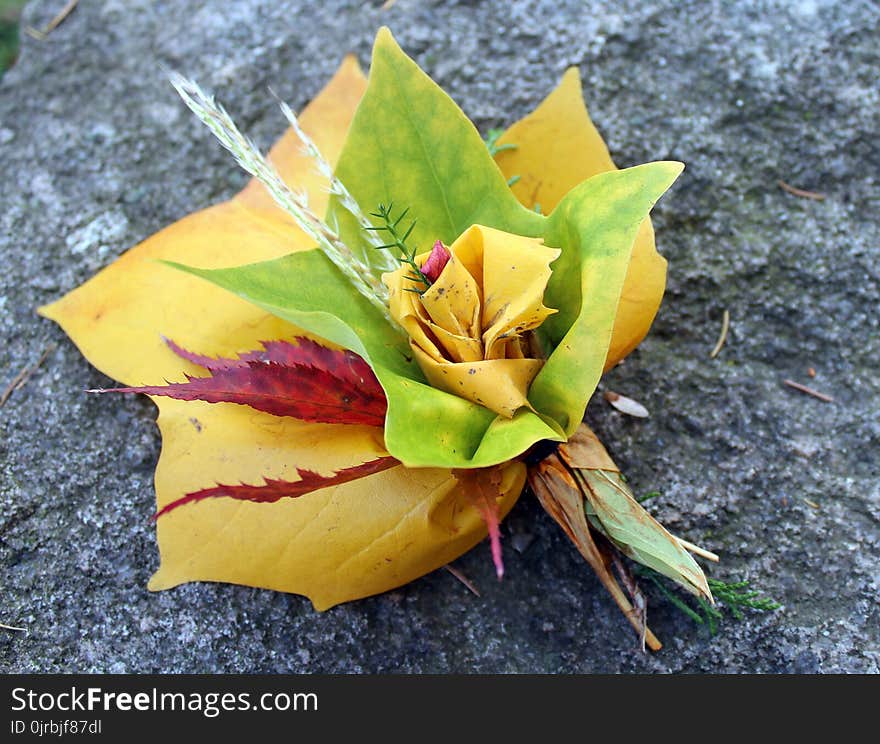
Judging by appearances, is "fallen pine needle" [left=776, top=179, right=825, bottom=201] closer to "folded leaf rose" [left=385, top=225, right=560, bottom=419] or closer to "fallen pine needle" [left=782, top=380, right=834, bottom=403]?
"fallen pine needle" [left=782, top=380, right=834, bottom=403]

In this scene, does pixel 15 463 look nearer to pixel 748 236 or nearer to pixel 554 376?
pixel 554 376

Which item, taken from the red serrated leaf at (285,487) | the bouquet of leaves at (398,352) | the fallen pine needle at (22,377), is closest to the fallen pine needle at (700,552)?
the bouquet of leaves at (398,352)

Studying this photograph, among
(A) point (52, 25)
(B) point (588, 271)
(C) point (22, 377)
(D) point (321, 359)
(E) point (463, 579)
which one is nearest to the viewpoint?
(B) point (588, 271)

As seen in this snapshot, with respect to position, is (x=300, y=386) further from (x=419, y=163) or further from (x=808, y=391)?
(x=808, y=391)

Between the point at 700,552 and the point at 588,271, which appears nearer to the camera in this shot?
the point at 588,271

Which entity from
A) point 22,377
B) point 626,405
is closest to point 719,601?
point 626,405
